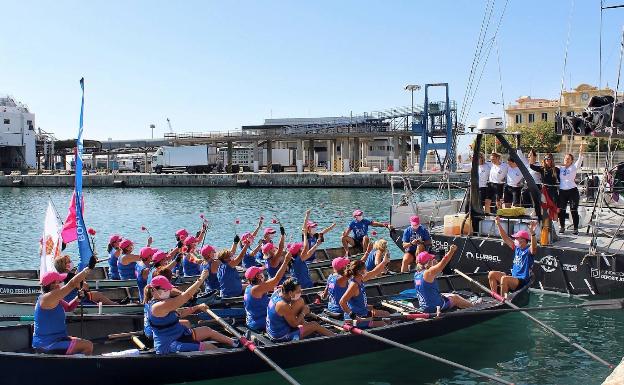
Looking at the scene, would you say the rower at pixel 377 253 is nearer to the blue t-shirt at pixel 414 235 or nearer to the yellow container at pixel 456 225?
the blue t-shirt at pixel 414 235

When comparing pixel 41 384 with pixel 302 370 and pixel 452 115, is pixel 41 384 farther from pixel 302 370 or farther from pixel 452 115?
pixel 452 115

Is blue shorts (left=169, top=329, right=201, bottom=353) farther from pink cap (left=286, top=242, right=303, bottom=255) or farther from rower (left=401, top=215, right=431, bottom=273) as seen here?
rower (left=401, top=215, right=431, bottom=273)

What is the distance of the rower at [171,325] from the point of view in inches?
401

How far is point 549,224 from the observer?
1759 cm

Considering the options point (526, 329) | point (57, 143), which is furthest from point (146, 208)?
point (57, 143)

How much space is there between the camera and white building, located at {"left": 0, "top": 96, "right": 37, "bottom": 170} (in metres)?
91.7

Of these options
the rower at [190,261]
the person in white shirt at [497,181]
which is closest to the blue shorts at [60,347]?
the rower at [190,261]

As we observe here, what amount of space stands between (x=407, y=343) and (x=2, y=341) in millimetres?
7595

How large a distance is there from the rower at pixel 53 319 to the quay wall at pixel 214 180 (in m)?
60.2

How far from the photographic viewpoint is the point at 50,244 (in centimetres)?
1268

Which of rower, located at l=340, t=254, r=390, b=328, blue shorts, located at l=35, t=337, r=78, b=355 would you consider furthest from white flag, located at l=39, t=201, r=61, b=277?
rower, located at l=340, t=254, r=390, b=328

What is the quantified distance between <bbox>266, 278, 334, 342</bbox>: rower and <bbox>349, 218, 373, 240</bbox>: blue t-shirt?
8.94m

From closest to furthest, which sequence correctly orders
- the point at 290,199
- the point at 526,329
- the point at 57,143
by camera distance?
1. the point at 526,329
2. the point at 290,199
3. the point at 57,143

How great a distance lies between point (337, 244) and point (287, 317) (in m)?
18.4
